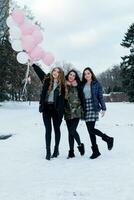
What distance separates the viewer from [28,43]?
1204 cm

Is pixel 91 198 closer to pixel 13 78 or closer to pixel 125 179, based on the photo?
pixel 125 179

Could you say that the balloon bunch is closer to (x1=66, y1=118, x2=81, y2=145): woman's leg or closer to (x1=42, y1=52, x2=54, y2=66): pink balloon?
(x1=42, y1=52, x2=54, y2=66): pink balloon

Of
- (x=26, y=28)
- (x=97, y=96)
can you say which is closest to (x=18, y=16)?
(x=26, y=28)

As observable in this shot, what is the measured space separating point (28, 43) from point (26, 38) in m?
0.12

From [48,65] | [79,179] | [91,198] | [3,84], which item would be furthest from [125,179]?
[3,84]

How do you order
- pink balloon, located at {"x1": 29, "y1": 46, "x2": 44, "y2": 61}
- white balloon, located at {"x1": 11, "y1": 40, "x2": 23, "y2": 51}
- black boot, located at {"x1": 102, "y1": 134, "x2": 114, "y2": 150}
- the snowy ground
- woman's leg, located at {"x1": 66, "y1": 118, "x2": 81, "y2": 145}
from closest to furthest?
the snowy ground, woman's leg, located at {"x1": 66, "y1": 118, "x2": 81, "y2": 145}, black boot, located at {"x1": 102, "y1": 134, "x2": 114, "y2": 150}, pink balloon, located at {"x1": 29, "y1": 46, "x2": 44, "y2": 61}, white balloon, located at {"x1": 11, "y1": 40, "x2": 23, "y2": 51}

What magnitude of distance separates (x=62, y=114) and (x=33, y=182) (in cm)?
280

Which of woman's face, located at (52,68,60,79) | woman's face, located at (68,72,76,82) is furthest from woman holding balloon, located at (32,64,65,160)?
woman's face, located at (68,72,76,82)

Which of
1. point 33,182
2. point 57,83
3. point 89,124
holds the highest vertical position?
point 57,83

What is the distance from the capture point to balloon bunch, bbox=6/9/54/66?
474 inches

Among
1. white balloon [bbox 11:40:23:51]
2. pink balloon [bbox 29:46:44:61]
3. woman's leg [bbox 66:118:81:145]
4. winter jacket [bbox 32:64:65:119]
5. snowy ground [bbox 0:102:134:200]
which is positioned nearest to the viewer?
snowy ground [bbox 0:102:134:200]

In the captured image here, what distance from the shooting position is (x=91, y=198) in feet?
24.5

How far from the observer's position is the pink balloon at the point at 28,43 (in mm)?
11992

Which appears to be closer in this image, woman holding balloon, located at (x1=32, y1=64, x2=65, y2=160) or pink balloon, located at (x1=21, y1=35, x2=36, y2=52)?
woman holding balloon, located at (x1=32, y1=64, x2=65, y2=160)
